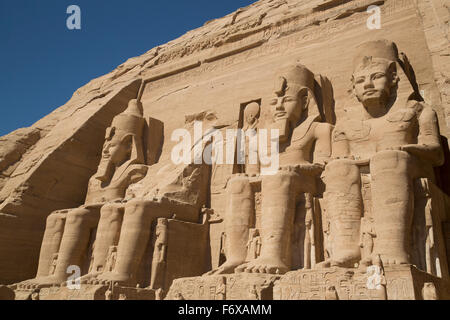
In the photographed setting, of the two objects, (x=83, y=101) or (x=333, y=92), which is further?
(x=83, y=101)

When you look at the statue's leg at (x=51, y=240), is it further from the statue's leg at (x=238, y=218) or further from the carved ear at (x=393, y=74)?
the carved ear at (x=393, y=74)

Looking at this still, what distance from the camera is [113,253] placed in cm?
588

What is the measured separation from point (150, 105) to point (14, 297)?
182 inches

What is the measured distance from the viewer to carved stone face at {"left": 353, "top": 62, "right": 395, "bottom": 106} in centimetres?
514

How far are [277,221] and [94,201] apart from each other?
3.80 m

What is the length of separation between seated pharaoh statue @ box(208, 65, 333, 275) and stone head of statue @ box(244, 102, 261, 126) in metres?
0.37

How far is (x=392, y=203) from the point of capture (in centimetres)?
412

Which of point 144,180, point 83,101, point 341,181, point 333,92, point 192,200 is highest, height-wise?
point 83,101

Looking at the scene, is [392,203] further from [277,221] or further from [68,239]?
[68,239]

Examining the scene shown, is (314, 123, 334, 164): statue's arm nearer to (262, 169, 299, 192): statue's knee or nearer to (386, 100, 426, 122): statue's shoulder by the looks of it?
(262, 169, 299, 192): statue's knee

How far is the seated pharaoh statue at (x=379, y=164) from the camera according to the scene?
13.4ft

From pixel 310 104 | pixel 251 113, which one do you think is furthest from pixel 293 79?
pixel 251 113
